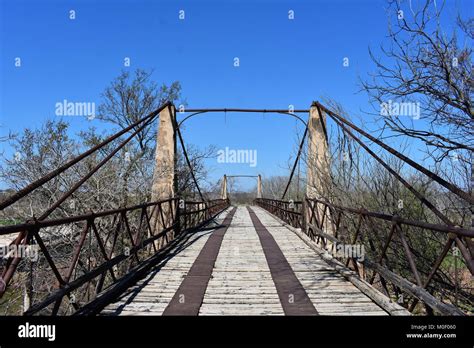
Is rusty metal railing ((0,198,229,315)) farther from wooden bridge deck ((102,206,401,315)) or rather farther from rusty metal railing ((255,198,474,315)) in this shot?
rusty metal railing ((255,198,474,315))

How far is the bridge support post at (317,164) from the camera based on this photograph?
770cm

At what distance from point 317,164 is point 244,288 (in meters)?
4.45

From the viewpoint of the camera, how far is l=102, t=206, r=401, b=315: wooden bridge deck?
11.5 feet

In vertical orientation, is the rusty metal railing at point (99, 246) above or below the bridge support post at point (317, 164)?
below

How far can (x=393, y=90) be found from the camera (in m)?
5.34

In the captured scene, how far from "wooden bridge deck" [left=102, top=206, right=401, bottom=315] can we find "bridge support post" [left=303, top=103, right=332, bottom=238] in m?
1.59

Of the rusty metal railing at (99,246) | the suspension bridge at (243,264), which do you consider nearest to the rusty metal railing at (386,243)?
the suspension bridge at (243,264)

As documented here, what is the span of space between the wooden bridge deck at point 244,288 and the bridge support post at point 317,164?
1595 mm

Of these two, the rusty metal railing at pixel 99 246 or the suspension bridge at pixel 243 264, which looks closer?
the suspension bridge at pixel 243 264

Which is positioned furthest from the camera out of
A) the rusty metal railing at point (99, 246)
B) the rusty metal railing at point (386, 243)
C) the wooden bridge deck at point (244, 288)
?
the rusty metal railing at point (99, 246)

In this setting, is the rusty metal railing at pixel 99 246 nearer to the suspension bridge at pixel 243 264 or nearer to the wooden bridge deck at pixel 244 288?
the suspension bridge at pixel 243 264
